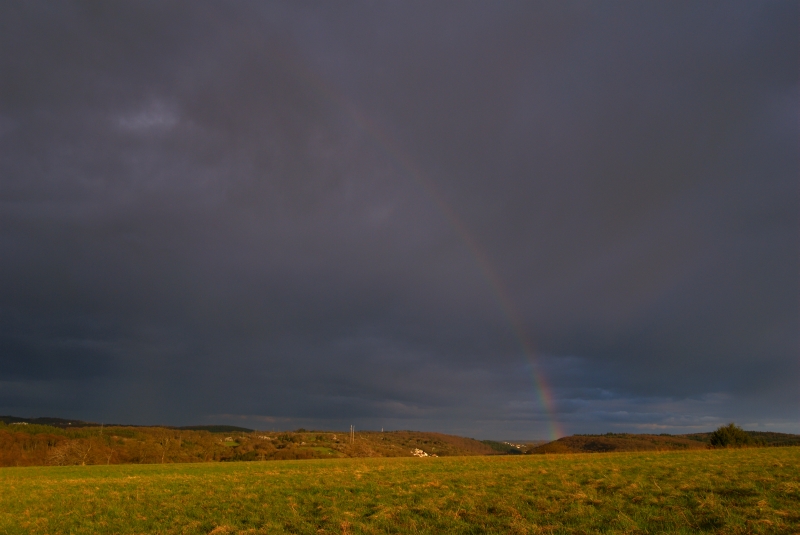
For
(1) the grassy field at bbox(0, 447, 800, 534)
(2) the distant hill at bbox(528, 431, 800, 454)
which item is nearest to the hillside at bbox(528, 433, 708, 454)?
(2) the distant hill at bbox(528, 431, 800, 454)

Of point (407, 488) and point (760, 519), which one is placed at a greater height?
point (760, 519)

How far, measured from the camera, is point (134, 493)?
996 inches

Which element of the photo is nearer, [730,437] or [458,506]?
[458,506]

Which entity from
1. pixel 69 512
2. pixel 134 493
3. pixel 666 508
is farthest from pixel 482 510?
pixel 134 493

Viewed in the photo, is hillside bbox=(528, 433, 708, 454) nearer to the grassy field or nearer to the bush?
the bush

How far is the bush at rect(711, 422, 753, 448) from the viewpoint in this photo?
2530 inches

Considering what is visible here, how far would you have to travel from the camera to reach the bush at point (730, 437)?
64.2 m

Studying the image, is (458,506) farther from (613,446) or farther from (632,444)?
(632,444)

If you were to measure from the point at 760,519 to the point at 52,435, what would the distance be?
190524 mm

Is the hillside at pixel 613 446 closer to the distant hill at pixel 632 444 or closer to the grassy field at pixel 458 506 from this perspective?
the distant hill at pixel 632 444

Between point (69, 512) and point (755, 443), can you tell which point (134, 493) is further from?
point (755, 443)

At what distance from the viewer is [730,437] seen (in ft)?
216

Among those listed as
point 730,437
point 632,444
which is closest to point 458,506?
point 730,437

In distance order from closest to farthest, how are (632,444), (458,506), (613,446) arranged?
(458,506)
(613,446)
(632,444)
